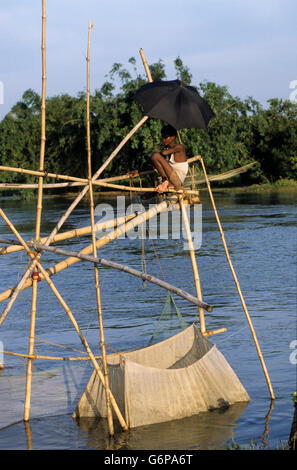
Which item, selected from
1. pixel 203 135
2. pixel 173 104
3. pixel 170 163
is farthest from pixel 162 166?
pixel 203 135

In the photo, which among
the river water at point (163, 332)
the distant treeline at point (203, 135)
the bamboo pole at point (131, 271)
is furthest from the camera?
the distant treeline at point (203, 135)

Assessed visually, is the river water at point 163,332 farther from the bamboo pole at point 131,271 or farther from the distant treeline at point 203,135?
the distant treeline at point 203,135

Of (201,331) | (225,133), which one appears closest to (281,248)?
(201,331)

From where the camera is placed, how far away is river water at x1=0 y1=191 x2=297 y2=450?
21.2 ft

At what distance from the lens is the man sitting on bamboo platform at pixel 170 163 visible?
7.05m

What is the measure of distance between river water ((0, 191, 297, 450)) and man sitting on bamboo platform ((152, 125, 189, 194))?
687mm

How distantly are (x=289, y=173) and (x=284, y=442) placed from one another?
1606 inches

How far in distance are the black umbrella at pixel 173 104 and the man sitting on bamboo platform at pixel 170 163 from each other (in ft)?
1.06

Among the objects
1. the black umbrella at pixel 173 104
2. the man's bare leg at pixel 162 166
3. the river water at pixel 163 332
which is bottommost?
the river water at pixel 163 332

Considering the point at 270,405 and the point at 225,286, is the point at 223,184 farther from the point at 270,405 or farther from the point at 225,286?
the point at 270,405

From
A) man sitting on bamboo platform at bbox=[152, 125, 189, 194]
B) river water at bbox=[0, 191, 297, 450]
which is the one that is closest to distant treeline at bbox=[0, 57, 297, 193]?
river water at bbox=[0, 191, 297, 450]

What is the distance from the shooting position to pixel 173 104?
22.5 ft

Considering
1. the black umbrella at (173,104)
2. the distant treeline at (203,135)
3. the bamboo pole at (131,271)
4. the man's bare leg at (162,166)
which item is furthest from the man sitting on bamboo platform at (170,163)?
the distant treeline at (203,135)

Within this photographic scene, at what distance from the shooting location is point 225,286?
45.6 ft
